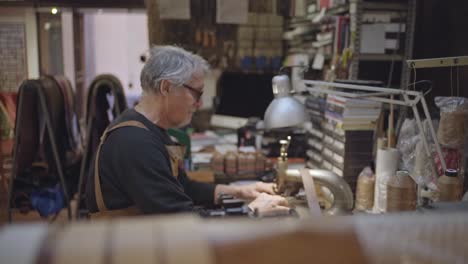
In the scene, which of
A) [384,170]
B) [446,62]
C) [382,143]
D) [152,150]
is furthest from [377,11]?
[152,150]

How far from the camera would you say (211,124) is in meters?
4.41

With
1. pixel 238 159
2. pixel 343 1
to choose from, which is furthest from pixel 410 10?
pixel 238 159

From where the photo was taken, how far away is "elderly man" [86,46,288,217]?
1.54 meters

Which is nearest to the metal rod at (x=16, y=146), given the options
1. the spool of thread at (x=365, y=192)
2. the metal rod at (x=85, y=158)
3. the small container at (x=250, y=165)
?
the metal rod at (x=85, y=158)

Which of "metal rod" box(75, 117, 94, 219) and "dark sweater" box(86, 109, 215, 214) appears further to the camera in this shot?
"metal rod" box(75, 117, 94, 219)

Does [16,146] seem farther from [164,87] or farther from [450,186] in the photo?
[450,186]

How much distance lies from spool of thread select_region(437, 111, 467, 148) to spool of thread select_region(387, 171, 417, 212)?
7.9 inches

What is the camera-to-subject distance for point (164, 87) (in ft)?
5.72

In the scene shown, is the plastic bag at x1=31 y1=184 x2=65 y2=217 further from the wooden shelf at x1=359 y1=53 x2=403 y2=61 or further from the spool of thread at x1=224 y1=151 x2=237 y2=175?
the wooden shelf at x1=359 y1=53 x2=403 y2=61

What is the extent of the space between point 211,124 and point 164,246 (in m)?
3.88

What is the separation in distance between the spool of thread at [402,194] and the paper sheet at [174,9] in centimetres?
259

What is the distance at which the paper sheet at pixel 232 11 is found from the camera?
140 inches

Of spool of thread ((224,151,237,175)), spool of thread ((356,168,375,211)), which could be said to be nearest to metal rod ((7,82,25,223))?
spool of thread ((224,151,237,175))

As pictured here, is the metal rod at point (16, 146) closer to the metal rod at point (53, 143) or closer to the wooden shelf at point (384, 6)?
the metal rod at point (53, 143)
